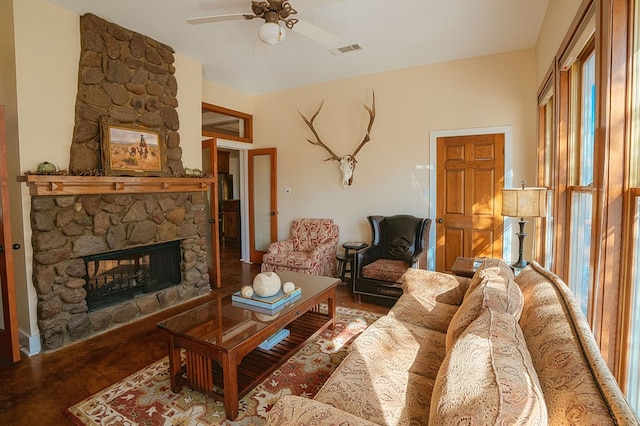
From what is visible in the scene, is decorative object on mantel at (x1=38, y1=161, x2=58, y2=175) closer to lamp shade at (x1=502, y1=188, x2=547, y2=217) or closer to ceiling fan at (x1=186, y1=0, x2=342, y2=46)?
ceiling fan at (x1=186, y1=0, x2=342, y2=46)

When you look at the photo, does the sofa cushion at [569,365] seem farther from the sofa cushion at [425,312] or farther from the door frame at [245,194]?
the door frame at [245,194]

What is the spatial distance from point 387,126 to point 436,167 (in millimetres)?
885

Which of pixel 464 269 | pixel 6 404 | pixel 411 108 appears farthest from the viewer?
pixel 411 108

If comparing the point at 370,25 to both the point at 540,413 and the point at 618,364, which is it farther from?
the point at 540,413

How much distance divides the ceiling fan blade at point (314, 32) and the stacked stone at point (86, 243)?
2.32m

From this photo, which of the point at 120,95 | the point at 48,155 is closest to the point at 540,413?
the point at 48,155

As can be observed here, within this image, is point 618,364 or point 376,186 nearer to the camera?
point 618,364

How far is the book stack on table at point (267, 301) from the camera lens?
2377 millimetres

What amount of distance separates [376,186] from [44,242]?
3.74m

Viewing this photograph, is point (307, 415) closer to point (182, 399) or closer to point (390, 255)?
point (182, 399)

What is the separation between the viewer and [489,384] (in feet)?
2.86

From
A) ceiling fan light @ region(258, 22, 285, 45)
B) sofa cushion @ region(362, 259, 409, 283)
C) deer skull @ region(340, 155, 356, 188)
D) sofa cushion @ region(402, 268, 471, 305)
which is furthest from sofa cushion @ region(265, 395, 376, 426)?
deer skull @ region(340, 155, 356, 188)

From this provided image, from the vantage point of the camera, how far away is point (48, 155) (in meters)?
2.86

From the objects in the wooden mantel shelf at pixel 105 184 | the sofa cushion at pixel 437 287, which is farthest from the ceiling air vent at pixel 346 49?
the sofa cushion at pixel 437 287
